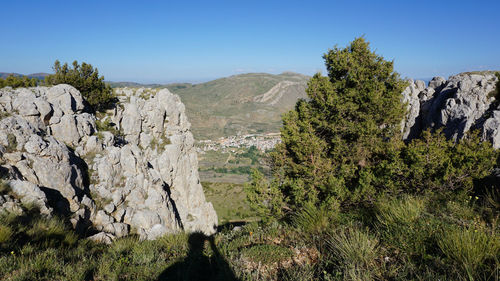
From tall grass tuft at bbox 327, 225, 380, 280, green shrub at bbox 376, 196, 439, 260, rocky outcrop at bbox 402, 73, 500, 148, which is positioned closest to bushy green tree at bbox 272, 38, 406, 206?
rocky outcrop at bbox 402, 73, 500, 148

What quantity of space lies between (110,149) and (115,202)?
5.29 m

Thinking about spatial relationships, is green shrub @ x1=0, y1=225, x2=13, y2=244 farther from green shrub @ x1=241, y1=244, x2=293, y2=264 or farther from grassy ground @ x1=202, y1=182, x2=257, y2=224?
grassy ground @ x1=202, y1=182, x2=257, y2=224

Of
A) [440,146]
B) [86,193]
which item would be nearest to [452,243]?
[440,146]

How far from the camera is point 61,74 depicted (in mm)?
24516

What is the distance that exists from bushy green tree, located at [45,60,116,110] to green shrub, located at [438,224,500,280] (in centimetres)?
3038

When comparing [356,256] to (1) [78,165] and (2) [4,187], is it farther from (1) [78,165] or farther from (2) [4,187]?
(1) [78,165]

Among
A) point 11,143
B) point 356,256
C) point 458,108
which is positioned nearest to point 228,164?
point 11,143

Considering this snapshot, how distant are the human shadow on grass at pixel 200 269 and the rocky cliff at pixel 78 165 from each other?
3.58 metres

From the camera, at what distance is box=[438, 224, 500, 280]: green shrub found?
149 inches

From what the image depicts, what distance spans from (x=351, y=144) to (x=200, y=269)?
1170cm

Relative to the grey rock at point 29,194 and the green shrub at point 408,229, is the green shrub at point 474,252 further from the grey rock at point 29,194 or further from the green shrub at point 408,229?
the grey rock at point 29,194

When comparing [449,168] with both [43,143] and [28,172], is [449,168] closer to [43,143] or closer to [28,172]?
[28,172]

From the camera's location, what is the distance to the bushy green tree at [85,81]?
80.0 ft

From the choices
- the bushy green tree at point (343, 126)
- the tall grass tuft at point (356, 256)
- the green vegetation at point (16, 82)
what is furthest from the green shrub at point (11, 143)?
the tall grass tuft at point (356, 256)
